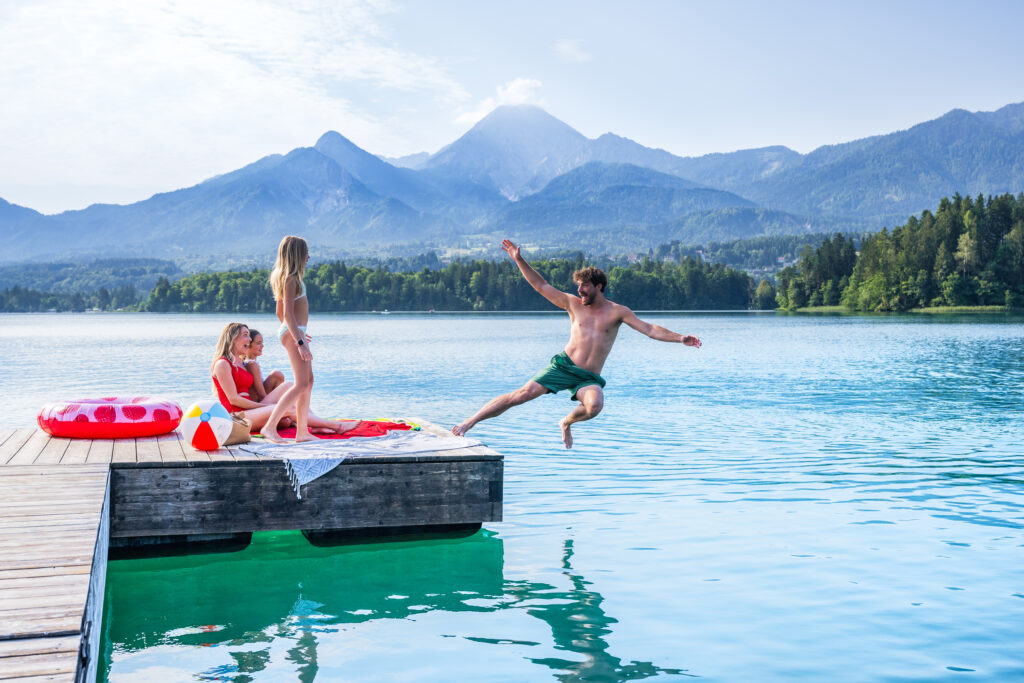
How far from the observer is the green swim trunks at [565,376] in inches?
404

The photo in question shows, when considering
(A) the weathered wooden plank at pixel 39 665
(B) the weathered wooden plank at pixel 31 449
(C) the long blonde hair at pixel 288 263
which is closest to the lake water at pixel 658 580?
(B) the weathered wooden plank at pixel 31 449

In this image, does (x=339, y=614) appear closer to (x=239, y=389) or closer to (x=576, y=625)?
(x=576, y=625)

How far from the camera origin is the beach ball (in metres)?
9.24

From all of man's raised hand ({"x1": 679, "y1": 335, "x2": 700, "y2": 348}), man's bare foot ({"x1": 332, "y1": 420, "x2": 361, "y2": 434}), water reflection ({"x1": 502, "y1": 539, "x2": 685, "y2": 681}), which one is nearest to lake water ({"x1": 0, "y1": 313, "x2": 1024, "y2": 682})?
water reflection ({"x1": 502, "y1": 539, "x2": 685, "y2": 681})

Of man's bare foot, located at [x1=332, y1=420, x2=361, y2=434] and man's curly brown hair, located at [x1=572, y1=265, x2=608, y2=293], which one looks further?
man's bare foot, located at [x1=332, y1=420, x2=361, y2=434]

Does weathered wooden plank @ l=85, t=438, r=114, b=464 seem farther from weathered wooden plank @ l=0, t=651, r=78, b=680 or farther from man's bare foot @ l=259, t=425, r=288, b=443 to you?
weathered wooden plank @ l=0, t=651, r=78, b=680

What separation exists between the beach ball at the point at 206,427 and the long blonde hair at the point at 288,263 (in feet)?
4.54

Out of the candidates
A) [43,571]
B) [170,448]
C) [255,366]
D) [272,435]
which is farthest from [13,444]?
[43,571]

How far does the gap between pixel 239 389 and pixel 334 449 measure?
7.08 ft

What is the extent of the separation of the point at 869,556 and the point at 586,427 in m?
10.8

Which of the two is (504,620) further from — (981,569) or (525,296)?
(525,296)

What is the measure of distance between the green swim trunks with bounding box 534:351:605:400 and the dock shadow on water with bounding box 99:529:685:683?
1.78m

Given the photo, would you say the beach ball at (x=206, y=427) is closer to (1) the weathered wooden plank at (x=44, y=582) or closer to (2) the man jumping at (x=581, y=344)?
(2) the man jumping at (x=581, y=344)

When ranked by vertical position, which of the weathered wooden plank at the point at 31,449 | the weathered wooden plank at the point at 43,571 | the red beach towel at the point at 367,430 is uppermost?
the red beach towel at the point at 367,430
